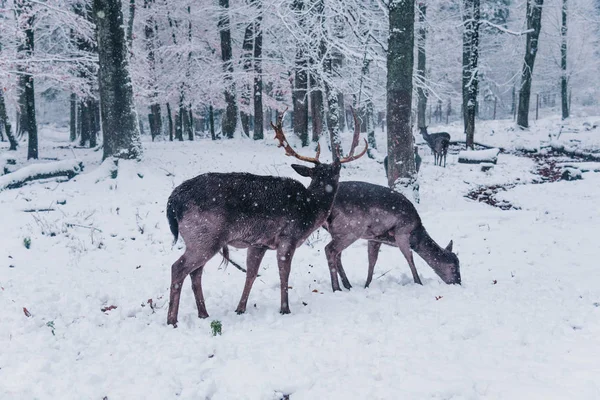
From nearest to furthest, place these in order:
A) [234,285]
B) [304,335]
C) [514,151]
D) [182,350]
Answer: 1. [182,350]
2. [304,335]
3. [234,285]
4. [514,151]

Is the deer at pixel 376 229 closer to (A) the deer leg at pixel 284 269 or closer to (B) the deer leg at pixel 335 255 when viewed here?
(B) the deer leg at pixel 335 255

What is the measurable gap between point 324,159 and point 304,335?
14328mm

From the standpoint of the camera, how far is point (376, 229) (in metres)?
6.45

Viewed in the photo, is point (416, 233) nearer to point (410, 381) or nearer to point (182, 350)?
point (410, 381)

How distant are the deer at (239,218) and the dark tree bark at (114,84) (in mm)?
8814

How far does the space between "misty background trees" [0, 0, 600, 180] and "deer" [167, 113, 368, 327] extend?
18.1 ft

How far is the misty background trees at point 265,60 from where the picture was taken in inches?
499

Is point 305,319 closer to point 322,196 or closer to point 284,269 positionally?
point 284,269

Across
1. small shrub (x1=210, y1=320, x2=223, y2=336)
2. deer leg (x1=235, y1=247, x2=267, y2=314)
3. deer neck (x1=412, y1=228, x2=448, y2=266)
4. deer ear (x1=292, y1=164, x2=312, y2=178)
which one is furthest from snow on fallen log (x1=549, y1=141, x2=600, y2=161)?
small shrub (x1=210, y1=320, x2=223, y2=336)

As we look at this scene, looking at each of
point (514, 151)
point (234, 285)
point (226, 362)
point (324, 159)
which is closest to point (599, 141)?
point (514, 151)

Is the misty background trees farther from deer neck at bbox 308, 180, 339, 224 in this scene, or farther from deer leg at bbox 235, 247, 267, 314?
deer leg at bbox 235, 247, 267, 314

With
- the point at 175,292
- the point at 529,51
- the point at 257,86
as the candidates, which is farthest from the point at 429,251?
the point at 529,51

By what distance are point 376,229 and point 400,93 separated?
4.83m

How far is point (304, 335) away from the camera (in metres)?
4.52
